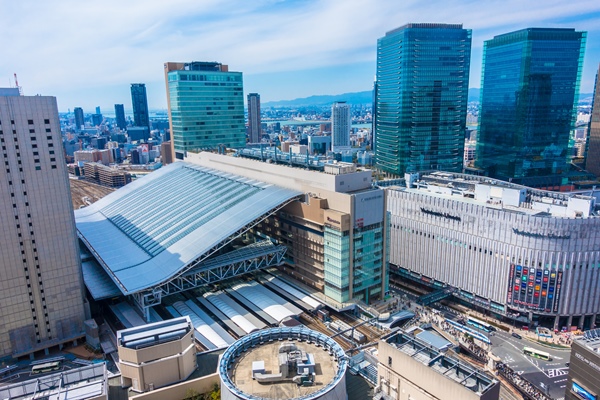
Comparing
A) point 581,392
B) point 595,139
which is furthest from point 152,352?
point 595,139

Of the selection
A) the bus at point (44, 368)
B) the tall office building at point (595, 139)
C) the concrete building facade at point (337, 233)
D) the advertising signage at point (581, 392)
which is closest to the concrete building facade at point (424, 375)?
the advertising signage at point (581, 392)

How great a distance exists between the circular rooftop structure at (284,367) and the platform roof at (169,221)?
99.8ft

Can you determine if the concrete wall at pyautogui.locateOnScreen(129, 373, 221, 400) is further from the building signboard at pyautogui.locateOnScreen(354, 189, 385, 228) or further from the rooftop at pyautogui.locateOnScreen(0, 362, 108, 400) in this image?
the building signboard at pyautogui.locateOnScreen(354, 189, 385, 228)

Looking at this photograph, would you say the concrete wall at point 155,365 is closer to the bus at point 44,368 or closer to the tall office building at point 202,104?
the bus at point 44,368

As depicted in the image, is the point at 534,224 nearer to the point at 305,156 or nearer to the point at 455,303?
the point at 455,303

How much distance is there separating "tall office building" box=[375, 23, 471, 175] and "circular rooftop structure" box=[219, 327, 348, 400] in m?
126

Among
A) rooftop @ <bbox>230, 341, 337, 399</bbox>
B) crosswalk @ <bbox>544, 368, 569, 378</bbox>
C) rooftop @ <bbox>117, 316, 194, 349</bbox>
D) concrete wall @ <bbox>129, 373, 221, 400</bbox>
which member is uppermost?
rooftop @ <bbox>117, 316, 194, 349</bbox>

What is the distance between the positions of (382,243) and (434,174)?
40249 mm

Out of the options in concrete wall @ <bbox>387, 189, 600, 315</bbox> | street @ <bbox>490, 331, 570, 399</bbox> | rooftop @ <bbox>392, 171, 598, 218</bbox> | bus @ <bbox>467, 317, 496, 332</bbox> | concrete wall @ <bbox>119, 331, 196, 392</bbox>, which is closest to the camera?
concrete wall @ <bbox>119, 331, 196, 392</bbox>

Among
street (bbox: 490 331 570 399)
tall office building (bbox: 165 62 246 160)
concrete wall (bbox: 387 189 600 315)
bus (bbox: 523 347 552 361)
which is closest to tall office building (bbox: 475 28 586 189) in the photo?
concrete wall (bbox: 387 189 600 315)

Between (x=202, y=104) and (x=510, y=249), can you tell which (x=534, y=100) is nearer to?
(x=510, y=249)

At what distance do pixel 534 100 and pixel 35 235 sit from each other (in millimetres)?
163321

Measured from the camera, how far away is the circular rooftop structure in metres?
29.1

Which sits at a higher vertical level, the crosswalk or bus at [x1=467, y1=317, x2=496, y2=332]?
bus at [x1=467, y1=317, x2=496, y2=332]
